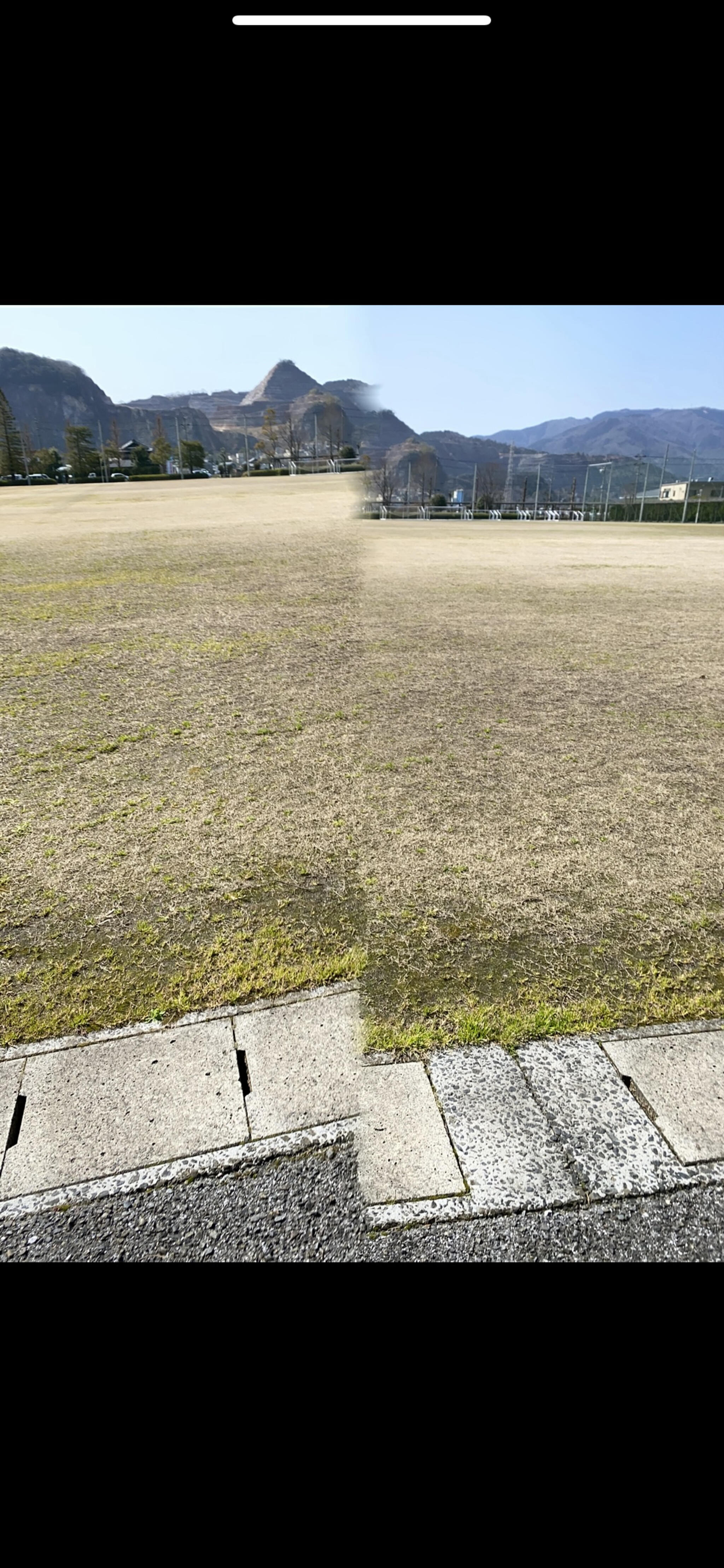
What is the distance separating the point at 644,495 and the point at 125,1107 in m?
29.9

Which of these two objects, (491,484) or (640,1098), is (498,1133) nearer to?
(640,1098)

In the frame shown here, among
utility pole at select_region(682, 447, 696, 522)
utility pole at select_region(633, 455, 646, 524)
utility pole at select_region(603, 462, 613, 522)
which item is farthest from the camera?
utility pole at select_region(682, 447, 696, 522)

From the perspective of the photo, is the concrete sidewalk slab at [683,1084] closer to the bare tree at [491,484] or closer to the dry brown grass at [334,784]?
the dry brown grass at [334,784]

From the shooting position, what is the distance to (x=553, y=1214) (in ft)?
3.87

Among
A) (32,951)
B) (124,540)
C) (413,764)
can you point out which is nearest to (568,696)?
(413,764)

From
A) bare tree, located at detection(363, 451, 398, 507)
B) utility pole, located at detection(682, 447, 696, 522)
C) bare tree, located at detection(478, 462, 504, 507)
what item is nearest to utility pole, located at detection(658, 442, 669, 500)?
utility pole, located at detection(682, 447, 696, 522)

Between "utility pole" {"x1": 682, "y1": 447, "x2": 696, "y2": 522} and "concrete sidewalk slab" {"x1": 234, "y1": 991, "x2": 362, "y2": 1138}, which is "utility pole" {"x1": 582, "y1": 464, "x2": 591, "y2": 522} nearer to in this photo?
"utility pole" {"x1": 682, "y1": 447, "x2": 696, "y2": 522}

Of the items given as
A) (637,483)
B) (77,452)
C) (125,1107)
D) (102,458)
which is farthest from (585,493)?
(125,1107)

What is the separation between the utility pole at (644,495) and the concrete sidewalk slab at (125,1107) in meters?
28.1

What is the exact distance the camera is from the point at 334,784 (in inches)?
117

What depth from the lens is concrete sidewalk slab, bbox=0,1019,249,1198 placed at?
129 cm

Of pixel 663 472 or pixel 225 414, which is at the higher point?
pixel 663 472

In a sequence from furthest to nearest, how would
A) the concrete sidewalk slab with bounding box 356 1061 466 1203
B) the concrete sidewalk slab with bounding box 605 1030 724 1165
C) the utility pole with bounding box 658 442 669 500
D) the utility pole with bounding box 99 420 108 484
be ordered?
1. the utility pole with bounding box 658 442 669 500
2. the utility pole with bounding box 99 420 108 484
3. the concrete sidewalk slab with bounding box 605 1030 724 1165
4. the concrete sidewalk slab with bounding box 356 1061 466 1203
